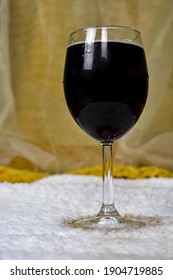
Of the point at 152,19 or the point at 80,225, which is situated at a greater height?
the point at 152,19

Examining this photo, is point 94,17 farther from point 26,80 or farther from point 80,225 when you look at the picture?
point 80,225

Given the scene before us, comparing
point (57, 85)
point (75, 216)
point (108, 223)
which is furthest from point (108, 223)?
point (57, 85)

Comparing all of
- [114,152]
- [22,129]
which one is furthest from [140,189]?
[22,129]

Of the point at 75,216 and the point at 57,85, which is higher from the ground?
Result: the point at 57,85

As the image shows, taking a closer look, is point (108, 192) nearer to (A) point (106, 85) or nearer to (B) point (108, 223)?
(B) point (108, 223)

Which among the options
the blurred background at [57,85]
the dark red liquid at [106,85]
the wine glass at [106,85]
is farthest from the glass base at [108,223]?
the blurred background at [57,85]

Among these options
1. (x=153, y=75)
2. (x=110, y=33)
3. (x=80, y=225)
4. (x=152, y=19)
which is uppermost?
(x=152, y=19)
